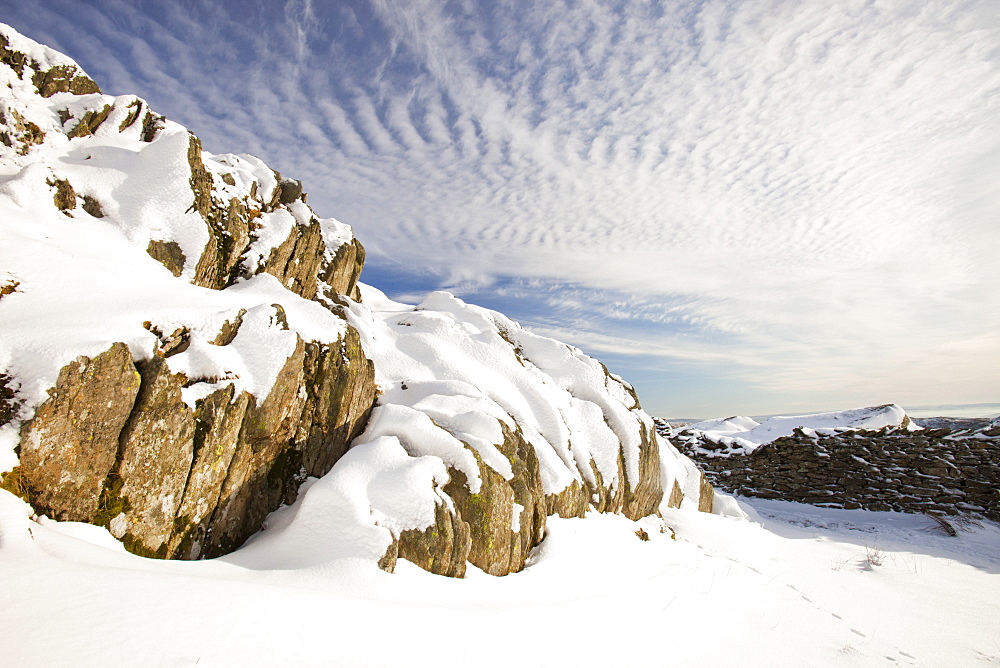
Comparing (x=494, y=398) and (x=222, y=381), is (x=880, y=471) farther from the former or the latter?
(x=222, y=381)

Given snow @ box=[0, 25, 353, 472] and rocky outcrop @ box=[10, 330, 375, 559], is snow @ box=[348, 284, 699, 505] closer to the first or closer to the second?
rocky outcrop @ box=[10, 330, 375, 559]

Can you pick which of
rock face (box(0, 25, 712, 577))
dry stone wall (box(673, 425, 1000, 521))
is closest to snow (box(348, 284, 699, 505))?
rock face (box(0, 25, 712, 577))

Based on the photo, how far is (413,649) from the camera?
414cm

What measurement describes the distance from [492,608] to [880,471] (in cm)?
2437

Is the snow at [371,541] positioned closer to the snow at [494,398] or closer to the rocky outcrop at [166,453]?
the snow at [494,398]

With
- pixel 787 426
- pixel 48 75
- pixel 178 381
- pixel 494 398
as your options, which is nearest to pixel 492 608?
pixel 178 381

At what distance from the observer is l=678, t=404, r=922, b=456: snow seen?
2230 centimetres

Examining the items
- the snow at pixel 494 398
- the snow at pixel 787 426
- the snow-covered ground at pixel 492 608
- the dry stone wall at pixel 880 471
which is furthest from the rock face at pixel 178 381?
the snow at pixel 787 426

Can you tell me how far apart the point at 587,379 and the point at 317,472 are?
1086 centimetres

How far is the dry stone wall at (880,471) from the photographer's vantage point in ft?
59.7

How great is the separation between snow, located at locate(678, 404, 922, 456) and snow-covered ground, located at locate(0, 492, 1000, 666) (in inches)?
478

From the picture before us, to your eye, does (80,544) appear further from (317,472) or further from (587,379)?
(587,379)

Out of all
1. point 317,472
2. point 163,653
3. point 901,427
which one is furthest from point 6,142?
point 901,427

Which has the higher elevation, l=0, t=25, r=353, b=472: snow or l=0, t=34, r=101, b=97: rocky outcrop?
l=0, t=34, r=101, b=97: rocky outcrop
